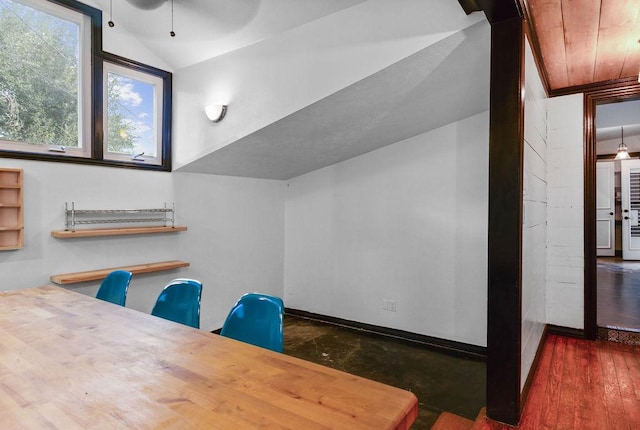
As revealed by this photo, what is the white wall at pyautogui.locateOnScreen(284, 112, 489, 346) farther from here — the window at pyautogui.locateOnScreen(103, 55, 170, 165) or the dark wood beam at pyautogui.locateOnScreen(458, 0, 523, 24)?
the window at pyautogui.locateOnScreen(103, 55, 170, 165)

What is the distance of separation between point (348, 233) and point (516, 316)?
2.66 m

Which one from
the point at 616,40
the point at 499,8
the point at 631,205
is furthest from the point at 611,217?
the point at 499,8

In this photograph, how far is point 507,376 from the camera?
1959mm

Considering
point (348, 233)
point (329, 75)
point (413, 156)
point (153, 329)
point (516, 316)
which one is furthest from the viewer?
point (348, 233)

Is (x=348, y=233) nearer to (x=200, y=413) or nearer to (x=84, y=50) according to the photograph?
(x=84, y=50)

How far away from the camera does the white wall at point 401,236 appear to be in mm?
3674

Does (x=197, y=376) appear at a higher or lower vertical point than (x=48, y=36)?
lower

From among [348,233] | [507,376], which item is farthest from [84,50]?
[507,376]

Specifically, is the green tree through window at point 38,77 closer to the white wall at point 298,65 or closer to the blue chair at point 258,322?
the white wall at point 298,65

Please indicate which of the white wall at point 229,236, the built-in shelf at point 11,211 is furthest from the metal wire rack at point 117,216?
the built-in shelf at point 11,211

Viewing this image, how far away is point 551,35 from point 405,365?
2791 mm

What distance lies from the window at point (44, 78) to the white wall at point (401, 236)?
8.36ft

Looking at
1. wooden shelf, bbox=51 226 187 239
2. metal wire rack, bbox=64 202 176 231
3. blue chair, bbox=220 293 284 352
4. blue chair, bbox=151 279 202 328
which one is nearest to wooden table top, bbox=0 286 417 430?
blue chair, bbox=220 293 284 352

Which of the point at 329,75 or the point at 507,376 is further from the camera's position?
the point at 329,75
